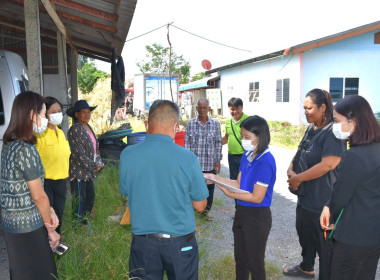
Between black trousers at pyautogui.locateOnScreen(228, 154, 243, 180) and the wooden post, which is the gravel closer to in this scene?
black trousers at pyautogui.locateOnScreen(228, 154, 243, 180)

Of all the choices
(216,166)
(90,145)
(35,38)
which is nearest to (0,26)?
(35,38)

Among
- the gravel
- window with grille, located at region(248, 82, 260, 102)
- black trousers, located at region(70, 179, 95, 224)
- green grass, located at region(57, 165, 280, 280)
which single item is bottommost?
the gravel

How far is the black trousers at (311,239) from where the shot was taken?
312cm

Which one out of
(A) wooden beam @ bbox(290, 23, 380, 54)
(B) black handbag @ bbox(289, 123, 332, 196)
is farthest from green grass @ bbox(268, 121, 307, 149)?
(B) black handbag @ bbox(289, 123, 332, 196)

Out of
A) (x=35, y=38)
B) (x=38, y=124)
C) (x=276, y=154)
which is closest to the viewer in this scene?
(x=38, y=124)

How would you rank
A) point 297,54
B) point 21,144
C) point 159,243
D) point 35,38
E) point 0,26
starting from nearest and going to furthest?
point 159,243, point 21,144, point 35,38, point 0,26, point 297,54

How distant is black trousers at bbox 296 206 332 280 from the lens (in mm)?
3117

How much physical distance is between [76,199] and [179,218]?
9.93ft

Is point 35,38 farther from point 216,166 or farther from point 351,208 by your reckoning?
point 351,208

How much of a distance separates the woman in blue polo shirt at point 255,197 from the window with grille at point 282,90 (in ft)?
44.0

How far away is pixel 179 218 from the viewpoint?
7.34 ft

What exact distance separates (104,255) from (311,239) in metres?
1.98

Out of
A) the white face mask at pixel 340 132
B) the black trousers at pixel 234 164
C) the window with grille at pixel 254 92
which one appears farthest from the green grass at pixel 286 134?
the white face mask at pixel 340 132

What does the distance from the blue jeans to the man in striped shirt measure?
3094 millimetres
